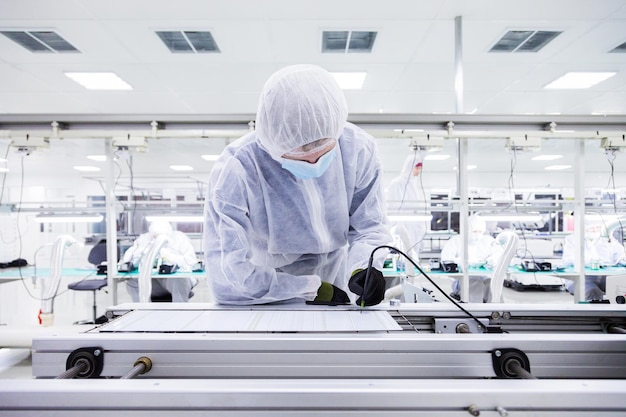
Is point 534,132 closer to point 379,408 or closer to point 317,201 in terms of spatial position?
point 317,201

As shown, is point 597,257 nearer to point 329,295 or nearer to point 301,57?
point 301,57

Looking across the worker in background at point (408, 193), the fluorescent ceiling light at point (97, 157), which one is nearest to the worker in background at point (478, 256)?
the worker in background at point (408, 193)

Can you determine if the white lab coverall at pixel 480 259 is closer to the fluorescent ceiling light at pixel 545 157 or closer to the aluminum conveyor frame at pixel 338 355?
the aluminum conveyor frame at pixel 338 355

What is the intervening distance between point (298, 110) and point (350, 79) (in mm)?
3337

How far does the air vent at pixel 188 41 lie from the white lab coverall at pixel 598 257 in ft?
→ 15.5

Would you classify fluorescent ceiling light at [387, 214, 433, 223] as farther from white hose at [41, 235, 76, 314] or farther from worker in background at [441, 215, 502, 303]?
white hose at [41, 235, 76, 314]

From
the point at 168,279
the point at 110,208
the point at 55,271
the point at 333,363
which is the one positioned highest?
the point at 110,208

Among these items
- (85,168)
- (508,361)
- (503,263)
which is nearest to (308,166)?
(508,361)

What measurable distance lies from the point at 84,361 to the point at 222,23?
2998 millimetres

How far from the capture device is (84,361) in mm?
687

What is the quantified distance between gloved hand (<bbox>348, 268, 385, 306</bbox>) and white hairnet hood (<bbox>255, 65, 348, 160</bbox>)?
46 cm

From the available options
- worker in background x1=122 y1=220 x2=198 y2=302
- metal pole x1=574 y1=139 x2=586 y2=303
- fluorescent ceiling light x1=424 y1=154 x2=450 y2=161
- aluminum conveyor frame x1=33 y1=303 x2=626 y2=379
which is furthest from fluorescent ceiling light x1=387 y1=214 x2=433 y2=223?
fluorescent ceiling light x1=424 y1=154 x2=450 y2=161

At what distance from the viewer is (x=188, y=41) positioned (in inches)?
131

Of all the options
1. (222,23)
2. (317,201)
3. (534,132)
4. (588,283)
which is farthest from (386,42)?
(588,283)
